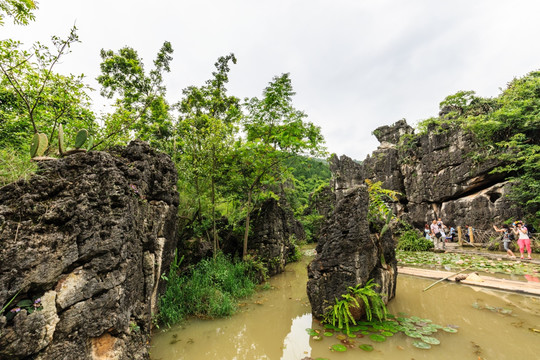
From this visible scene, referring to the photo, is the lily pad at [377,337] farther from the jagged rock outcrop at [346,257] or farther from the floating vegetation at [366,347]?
the jagged rock outcrop at [346,257]

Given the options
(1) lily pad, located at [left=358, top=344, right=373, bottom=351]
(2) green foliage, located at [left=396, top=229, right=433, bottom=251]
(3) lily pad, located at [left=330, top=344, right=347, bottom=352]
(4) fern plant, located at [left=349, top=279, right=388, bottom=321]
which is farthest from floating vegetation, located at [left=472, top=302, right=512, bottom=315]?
(2) green foliage, located at [left=396, top=229, right=433, bottom=251]

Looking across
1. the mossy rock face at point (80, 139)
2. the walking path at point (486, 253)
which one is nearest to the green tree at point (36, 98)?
the mossy rock face at point (80, 139)

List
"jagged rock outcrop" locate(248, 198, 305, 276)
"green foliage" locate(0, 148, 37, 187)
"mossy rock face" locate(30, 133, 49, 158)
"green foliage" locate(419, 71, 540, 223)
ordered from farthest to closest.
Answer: "green foliage" locate(419, 71, 540, 223)
"jagged rock outcrop" locate(248, 198, 305, 276)
"mossy rock face" locate(30, 133, 49, 158)
"green foliage" locate(0, 148, 37, 187)

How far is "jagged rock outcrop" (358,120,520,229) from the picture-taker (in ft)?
44.9

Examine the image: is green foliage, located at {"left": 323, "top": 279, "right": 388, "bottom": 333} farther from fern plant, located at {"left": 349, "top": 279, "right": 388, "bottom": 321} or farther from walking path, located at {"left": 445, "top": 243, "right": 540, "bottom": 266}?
walking path, located at {"left": 445, "top": 243, "right": 540, "bottom": 266}

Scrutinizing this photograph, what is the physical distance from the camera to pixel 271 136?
7.48 metres

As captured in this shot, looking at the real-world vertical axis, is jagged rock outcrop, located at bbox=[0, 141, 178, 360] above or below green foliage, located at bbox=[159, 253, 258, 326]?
above

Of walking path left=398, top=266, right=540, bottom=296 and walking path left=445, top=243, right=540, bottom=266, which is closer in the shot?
walking path left=398, top=266, right=540, bottom=296

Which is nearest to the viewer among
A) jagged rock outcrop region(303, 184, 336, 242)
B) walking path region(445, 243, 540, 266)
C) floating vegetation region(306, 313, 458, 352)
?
floating vegetation region(306, 313, 458, 352)

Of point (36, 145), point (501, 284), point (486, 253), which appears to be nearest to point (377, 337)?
point (501, 284)

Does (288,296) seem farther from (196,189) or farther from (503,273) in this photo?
(503,273)

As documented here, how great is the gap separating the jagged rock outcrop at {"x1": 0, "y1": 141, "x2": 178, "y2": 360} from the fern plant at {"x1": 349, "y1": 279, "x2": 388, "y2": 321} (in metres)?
3.57

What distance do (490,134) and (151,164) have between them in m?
19.1

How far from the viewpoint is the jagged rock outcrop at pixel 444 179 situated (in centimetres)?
1369
